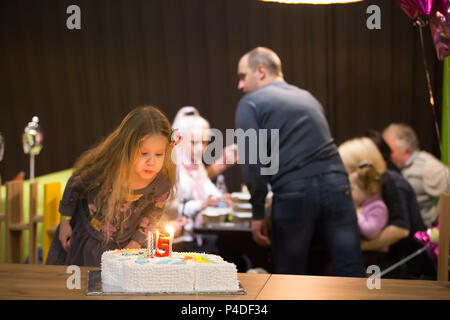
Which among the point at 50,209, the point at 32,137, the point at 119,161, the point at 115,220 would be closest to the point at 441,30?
the point at 119,161

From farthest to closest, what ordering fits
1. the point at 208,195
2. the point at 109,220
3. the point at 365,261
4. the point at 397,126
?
the point at 397,126 < the point at 208,195 < the point at 365,261 < the point at 109,220

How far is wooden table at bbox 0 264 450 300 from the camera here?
1.60 metres

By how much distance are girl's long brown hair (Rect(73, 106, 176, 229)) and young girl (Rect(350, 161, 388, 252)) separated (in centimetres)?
142

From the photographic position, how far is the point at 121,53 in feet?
15.5

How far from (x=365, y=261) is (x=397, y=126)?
1.34m

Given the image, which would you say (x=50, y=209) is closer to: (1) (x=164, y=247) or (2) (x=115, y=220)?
(2) (x=115, y=220)

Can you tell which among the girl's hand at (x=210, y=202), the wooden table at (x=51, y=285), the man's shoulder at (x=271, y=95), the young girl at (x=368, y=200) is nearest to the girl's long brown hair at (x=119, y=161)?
the wooden table at (x=51, y=285)

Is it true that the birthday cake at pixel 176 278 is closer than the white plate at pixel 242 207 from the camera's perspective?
Yes

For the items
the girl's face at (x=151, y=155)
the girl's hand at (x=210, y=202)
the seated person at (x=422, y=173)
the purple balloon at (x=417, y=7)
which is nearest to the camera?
the girl's face at (x=151, y=155)

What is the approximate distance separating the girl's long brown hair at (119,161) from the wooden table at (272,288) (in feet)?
1.27

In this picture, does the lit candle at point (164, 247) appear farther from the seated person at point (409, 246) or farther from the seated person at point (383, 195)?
the seated person at point (409, 246)

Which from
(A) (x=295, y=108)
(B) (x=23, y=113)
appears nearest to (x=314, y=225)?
(A) (x=295, y=108)

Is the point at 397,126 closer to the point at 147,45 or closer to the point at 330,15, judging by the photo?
the point at 330,15

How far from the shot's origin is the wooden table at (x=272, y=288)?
1.60 meters
